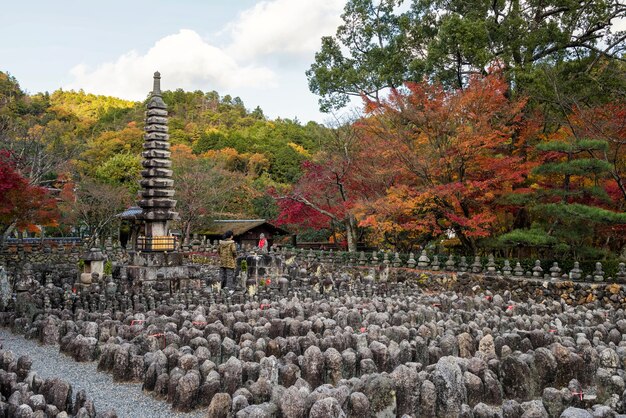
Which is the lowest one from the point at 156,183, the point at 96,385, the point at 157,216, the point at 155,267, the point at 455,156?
the point at 96,385

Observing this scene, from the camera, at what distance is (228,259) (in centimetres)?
1559

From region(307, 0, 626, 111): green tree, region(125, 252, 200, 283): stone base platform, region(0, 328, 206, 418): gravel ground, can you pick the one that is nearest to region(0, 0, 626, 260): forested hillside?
region(307, 0, 626, 111): green tree

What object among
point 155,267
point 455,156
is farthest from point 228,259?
point 455,156

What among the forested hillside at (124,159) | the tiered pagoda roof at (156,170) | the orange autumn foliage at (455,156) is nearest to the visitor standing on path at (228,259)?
the tiered pagoda roof at (156,170)

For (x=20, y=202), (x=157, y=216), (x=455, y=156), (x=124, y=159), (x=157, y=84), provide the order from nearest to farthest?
(x=157, y=216), (x=157, y=84), (x=455, y=156), (x=20, y=202), (x=124, y=159)

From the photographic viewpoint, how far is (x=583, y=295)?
15.5 metres

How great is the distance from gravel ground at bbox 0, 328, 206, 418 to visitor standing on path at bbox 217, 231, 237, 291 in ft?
20.4

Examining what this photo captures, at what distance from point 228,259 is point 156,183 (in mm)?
3870

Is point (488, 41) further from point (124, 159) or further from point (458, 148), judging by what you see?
point (124, 159)

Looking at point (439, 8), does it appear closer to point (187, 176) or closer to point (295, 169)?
point (187, 176)

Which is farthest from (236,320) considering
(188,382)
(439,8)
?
(439,8)

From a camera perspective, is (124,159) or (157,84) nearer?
(157,84)

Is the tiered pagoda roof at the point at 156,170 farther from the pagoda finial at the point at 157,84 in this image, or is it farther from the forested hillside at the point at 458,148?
the forested hillside at the point at 458,148

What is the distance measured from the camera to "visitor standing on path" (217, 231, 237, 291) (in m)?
15.4
